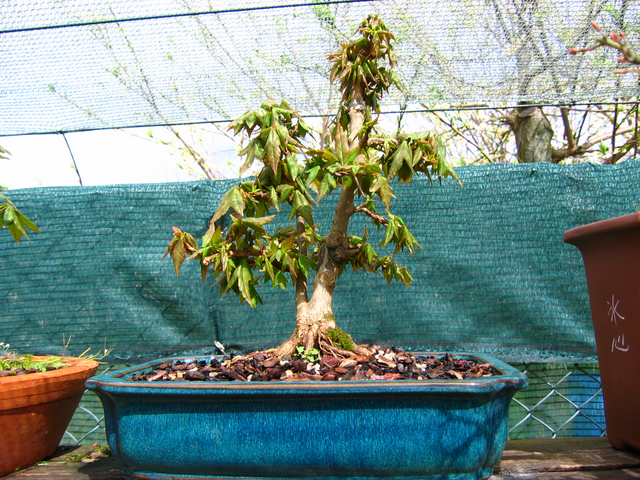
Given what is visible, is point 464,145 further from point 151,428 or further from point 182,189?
point 151,428

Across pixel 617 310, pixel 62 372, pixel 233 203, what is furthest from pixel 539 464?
pixel 62 372

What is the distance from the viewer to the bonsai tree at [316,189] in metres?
1.09

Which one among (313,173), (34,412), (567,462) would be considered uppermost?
(313,173)

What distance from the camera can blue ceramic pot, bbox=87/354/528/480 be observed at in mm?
887

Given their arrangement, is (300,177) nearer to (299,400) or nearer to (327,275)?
(327,275)

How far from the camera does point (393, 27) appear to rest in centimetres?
180

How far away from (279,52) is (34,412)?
1413 mm

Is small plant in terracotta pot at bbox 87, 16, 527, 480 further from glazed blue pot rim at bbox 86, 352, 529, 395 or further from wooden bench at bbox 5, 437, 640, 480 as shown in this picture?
wooden bench at bbox 5, 437, 640, 480

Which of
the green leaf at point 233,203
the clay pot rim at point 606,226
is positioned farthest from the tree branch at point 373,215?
the clay pot rim at point 606,226

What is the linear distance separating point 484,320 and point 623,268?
656 millimetres

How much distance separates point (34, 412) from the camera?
48.6 inches

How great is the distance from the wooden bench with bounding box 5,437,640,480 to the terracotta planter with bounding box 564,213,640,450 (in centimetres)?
6

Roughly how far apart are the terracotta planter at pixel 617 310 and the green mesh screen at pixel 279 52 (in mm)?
785

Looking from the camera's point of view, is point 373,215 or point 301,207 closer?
point 301,207
